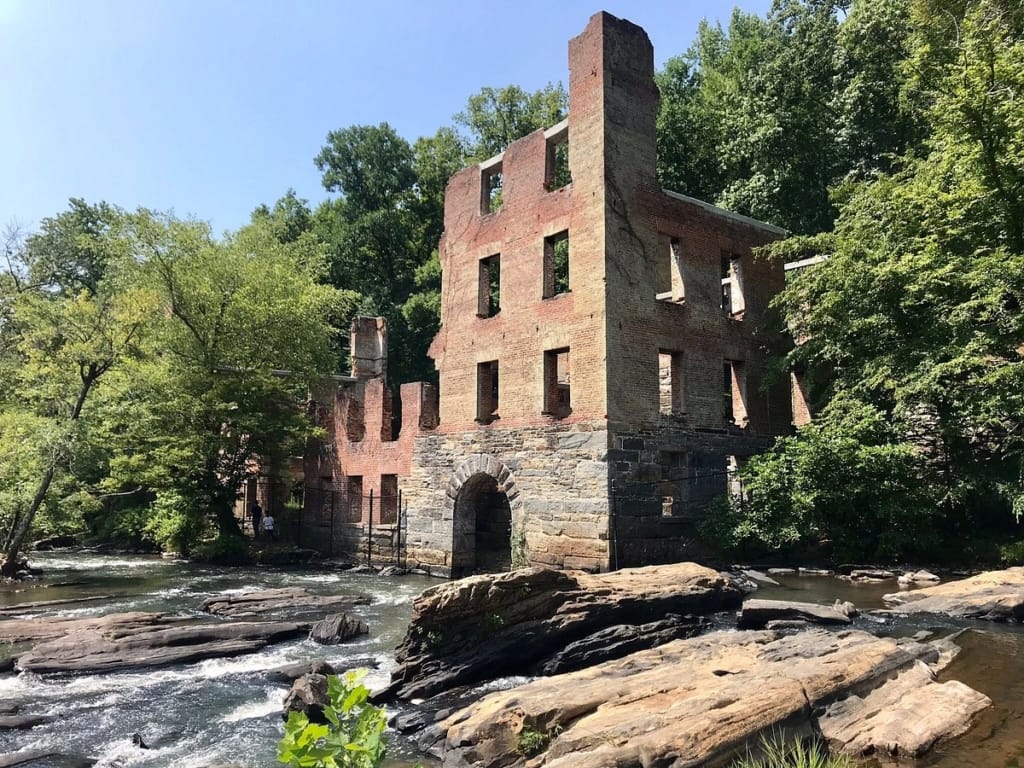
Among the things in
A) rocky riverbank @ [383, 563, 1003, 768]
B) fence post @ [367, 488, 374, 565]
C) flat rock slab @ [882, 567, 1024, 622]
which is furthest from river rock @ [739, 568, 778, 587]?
fence post @ [367, 488, 374, 565]

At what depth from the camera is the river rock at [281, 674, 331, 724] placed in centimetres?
764

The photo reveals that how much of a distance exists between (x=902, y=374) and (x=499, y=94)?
2812cm

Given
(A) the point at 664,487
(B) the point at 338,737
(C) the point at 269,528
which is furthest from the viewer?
(C) the point at 269,528

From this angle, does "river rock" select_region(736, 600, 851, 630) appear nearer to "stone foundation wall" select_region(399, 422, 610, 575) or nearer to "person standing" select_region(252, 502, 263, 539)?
"stone foundation wall" select_region(399, 422, 610, 575)

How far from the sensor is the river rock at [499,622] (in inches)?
354

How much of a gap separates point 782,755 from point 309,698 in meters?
4.89

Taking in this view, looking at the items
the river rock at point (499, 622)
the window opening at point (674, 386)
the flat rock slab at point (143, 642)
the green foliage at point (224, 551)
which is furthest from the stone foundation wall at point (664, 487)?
the green foliage at point (224, 551)

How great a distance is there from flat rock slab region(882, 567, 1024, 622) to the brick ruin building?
218 inches

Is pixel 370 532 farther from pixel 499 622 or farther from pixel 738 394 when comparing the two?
pixel 499 622

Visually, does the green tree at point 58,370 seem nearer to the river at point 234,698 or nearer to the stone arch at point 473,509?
the river at point 234,698

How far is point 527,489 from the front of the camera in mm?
17531

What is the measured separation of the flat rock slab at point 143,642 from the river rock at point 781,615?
711 centimetres

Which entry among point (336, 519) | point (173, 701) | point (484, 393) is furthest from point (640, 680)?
point (336, 519)

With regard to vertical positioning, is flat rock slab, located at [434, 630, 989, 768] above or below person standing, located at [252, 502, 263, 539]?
below
